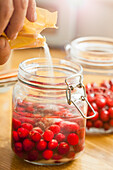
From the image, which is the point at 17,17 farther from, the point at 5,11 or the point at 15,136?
the point at 15,136

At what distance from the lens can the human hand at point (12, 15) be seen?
43 centimetres

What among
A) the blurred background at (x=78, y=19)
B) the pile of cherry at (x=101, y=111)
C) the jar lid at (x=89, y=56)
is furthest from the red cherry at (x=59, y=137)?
the blurred background at (x=78, y=19)

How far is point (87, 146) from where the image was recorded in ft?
2.23

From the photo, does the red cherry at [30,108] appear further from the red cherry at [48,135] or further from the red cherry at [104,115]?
the red cherry at [104,115]

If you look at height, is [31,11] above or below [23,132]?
above

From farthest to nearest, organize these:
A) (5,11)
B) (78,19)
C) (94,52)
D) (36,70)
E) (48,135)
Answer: (78,19), (94,52), (36,70), (48,135), (5,11)

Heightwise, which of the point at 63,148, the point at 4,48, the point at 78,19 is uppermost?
the point at 4,48

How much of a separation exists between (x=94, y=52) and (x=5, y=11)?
454 mm

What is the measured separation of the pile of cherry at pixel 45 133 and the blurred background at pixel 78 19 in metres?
1.29

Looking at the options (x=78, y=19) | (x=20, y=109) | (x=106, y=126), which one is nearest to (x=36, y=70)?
(x=20, y=109)

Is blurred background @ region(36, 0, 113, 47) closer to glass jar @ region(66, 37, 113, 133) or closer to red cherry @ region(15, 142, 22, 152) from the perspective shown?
glass jar @ region(66, 37, 113, 133)

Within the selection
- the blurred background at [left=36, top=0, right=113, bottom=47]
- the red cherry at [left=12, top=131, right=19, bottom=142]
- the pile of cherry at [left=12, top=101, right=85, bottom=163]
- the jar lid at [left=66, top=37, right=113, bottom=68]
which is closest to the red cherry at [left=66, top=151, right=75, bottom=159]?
the pile of cherry at [left=12, top=101, right=85, bottom=163]

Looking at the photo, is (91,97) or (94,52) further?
(94,52)

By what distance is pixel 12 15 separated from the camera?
0.45 metres
